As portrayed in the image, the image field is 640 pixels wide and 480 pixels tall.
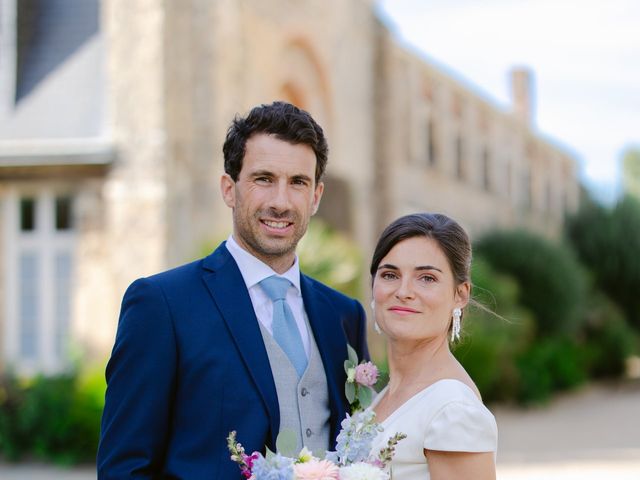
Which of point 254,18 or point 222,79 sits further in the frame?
point 254,18

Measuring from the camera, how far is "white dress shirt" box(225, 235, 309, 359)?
3070mm

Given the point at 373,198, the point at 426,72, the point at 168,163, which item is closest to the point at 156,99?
the point at 168,163

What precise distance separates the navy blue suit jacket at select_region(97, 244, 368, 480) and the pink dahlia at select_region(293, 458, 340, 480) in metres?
0.39

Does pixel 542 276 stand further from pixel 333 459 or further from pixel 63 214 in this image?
pixel 333 459

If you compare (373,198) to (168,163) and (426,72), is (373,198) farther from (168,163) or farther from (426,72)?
(168,163)

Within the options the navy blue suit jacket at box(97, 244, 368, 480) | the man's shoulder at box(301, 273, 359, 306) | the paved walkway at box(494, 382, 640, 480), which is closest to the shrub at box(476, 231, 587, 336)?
the paved walkway at box(494, 382, 640, 480)

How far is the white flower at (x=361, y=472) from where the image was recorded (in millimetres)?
2424

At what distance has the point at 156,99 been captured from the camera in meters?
11.2

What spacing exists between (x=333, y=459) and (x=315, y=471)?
0.61 feet

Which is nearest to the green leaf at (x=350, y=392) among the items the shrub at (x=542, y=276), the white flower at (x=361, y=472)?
the white flower at (x=361, y=472)

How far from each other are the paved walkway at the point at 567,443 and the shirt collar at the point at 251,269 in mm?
7110

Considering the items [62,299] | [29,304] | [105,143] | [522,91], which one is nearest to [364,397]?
[105,143]

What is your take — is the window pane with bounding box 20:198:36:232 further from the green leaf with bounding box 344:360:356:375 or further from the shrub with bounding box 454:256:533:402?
the green leaf with bounding box 344:360:356:375

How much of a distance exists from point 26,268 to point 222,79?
3.39m
